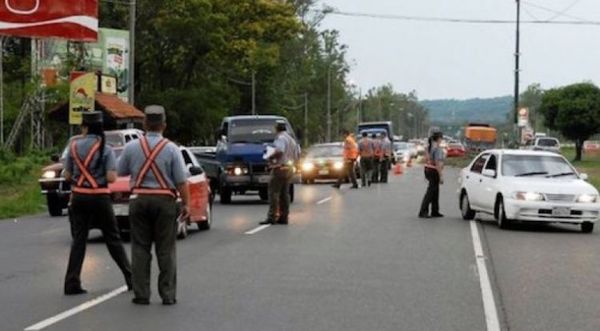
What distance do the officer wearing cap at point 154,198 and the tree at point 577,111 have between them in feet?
199

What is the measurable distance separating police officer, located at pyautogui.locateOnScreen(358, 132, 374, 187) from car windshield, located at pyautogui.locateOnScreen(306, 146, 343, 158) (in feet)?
12.2

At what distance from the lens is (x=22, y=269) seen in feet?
43.3

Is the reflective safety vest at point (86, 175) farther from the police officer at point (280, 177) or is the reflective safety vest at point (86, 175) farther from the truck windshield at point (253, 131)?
the truck windshield at point (253, 131)

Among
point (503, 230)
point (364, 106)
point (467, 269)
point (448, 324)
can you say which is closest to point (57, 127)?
point (503, 230)

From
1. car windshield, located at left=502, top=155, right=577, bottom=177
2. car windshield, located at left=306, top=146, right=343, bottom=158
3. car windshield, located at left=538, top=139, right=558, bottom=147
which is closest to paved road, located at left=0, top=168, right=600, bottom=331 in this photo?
car windshield, located at left=502, top=155, right=577, bottom=177

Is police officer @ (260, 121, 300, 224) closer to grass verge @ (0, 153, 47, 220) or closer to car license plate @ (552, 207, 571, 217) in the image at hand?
car license plate @ (552, 207, 571, 217)

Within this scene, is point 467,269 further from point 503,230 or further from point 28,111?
point 28,111

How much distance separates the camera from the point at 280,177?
62.5 ft

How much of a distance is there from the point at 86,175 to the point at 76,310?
1565 millimetres

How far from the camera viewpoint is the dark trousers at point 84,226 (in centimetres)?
1079

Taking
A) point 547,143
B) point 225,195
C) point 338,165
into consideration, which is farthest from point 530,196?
point 547,143

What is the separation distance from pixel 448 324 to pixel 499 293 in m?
2.06

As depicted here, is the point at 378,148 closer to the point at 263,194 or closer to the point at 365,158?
the point at 365,158

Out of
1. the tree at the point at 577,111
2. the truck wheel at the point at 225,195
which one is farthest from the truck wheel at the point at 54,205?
the tree at the point at 577,111
